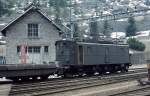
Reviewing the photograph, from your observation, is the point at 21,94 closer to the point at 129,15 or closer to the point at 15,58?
the point at 15,58

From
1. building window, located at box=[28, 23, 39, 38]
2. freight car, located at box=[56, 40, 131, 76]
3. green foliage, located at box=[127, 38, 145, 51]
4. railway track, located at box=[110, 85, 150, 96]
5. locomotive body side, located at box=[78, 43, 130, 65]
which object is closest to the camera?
railway track, located at box=[110, 85, 150, 96]

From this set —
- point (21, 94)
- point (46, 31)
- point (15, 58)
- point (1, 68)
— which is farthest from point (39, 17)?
point (21, 94)

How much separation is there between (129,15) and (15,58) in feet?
47.6

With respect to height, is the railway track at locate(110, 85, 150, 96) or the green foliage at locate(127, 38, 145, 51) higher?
the green foliage at locate(127, 38, 145, 51)

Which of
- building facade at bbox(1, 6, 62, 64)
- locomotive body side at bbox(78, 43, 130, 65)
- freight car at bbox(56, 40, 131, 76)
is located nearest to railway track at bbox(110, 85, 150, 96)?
freight car at bbox(56, 40, 131, 76)

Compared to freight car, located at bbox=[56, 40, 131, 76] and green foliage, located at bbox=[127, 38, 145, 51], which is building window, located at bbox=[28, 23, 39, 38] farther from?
green foliage, located at bbox=[127, 38, 145, 51]

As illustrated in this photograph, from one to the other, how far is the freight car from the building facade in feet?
41.0

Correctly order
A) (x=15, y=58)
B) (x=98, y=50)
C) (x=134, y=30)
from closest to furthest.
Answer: (x=98, y=50) → (x=15, y=58) → (x=134, y=30)

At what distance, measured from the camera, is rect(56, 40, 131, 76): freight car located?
29781mm

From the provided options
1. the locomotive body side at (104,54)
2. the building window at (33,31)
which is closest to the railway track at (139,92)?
the locomotive body side at (104,54)

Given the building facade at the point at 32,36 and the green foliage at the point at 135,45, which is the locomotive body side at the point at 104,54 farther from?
the green foliage at the point at 135,45

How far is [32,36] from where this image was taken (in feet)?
156

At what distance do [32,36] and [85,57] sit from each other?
18.1 m

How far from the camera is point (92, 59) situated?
31609mm
